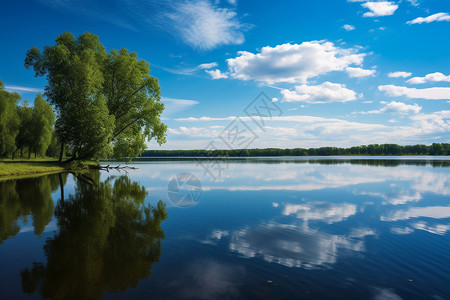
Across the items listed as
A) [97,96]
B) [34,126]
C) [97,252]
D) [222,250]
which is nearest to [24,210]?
[97,252]

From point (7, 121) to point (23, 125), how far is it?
822cm

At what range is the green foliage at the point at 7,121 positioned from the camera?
49.9 meters

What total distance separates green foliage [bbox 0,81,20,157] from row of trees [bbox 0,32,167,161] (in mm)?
18714

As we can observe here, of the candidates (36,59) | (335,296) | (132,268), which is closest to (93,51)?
(36,59)

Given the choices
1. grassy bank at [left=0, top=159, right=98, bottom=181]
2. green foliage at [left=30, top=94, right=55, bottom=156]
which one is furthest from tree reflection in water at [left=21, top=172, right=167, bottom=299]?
green foliage at [left=30, top=94, right=55, bottom=156]

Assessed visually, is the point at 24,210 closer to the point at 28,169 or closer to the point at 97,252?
the point at 97,252

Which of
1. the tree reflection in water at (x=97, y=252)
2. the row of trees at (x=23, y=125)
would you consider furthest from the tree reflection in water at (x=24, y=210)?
the row of trees at (x=23, y=125)

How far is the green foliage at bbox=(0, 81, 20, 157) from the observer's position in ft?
164

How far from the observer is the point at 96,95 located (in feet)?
124

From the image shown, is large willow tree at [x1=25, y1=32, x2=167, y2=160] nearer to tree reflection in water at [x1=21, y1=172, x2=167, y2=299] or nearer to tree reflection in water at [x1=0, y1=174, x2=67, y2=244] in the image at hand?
tree reflection in water at [x1=0, y1=174, x2=67, y2=244]

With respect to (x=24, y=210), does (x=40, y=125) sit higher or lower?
higher

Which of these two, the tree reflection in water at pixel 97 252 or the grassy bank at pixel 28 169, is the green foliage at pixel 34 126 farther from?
the tree reflection in water at pixel 97 252

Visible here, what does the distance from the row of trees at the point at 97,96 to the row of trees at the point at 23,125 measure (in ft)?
71.3

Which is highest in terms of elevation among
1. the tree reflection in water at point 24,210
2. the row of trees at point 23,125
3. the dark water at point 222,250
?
the row of trees at point 23,125
